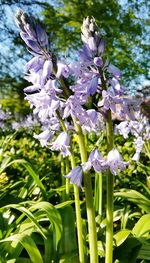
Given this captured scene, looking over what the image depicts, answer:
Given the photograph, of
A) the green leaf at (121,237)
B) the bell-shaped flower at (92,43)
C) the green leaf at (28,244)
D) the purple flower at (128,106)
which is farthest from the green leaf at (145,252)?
the bell-shaped flower at (92,43)

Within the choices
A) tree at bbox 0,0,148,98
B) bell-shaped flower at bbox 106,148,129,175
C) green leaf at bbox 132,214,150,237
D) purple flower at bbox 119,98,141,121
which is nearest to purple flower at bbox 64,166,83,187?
bell-shaped flower at bbox 106,148,129,175

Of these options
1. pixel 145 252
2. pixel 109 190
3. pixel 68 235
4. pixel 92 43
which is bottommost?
pixel 145 252

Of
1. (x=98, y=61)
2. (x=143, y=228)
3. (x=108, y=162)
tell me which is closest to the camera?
(x=98, y=61)

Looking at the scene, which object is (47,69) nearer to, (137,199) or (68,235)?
(68,235)

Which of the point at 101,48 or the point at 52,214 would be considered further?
the point at 52,214

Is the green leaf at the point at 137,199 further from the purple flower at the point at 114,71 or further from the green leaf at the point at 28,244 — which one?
the purple flower at the point at 114,71

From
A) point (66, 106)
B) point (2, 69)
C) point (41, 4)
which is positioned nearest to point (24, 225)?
point (66, 106)

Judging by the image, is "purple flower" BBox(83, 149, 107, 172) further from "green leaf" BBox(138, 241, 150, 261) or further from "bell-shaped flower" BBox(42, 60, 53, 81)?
"green leaf" BBox(138, 241, 150, 261)

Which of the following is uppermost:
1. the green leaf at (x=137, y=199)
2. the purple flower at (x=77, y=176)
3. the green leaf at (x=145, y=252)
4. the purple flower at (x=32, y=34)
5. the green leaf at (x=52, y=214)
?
the purple flower at (x=32, y=34)

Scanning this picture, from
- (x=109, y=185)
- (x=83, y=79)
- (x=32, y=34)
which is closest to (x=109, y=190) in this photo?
(x=109, y=185)

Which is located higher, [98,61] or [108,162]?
[98,61]

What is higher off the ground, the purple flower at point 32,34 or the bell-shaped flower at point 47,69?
the purple flower at point 32,34
